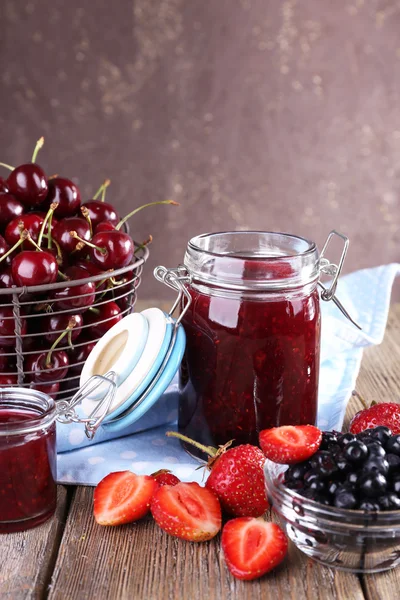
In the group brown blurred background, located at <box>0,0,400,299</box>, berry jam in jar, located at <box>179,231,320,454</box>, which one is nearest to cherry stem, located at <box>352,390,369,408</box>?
berry jam in jar, located at <box>179,231,320,454</box>

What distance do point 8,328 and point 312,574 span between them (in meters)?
0.52

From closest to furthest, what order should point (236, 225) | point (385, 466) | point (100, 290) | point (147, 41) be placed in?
point (385, 466) → point (100, 290) → point (147, 41) → point (236, 225)

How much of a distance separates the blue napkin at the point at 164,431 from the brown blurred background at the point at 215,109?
1.62 m

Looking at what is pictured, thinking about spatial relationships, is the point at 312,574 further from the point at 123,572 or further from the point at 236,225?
the point at 236,225

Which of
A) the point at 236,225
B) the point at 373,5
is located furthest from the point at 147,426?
the point at 373,5

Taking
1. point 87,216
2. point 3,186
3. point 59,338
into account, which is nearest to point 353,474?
point 59,338

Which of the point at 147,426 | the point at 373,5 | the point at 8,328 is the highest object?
the point at 373,5

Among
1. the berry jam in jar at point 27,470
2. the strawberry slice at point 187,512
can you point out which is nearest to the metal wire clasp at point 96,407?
the berry jam in jar at point 27,470

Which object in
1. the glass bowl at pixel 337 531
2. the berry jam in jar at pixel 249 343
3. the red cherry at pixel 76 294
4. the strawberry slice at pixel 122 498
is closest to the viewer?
the glass bowl at pixel 337 531

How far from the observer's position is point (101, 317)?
3.52 feet

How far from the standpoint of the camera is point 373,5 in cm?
284

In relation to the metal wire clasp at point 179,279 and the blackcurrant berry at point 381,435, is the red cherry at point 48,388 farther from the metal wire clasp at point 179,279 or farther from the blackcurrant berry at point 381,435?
the blackcurrant berry at point 381,435

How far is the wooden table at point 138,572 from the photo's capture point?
0.69 m

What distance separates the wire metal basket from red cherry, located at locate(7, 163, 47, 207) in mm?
166
